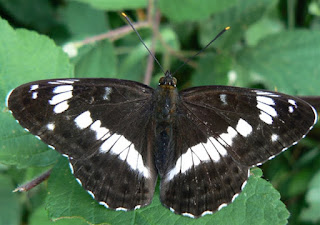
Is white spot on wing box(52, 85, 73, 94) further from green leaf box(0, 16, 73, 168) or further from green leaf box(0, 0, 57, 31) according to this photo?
green leaf box(0, 0, 57, 31)

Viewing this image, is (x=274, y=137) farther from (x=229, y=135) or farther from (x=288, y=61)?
(x=288, y=61)

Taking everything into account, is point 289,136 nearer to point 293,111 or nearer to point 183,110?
point 293,111

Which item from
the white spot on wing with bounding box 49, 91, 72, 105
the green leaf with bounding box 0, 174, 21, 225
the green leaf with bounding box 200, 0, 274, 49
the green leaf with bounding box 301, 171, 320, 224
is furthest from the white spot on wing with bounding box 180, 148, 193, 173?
the green leaf with bounding box 0, 174, 21, 225

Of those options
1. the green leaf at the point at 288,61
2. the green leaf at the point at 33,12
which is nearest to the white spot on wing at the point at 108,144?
the green leaf at the point at 288,61

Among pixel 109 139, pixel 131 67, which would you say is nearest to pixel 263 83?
pixel 131 67

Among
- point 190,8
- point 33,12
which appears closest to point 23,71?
point 190,8

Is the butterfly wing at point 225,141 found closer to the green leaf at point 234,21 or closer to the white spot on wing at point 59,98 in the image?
the white spot on wing at point 59,98

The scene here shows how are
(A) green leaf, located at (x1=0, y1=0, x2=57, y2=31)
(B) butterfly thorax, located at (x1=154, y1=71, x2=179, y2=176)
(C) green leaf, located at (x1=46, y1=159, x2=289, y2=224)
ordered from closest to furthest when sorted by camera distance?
(C) green leaf, located at (x1=46, y1=159, x2=289, y2=224)
(B) butterfly thorax, located at (x1=154, y1=71, x2=179, y2=176)
(A) green leaf, located at (x1=0, y1=0, x2=57, y2=31)

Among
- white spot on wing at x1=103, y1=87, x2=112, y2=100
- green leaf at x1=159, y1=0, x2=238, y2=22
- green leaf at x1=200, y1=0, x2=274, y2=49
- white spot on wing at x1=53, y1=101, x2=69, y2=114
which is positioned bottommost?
white spot on wing at x1=53, y1=101, x2=69, y2=114
